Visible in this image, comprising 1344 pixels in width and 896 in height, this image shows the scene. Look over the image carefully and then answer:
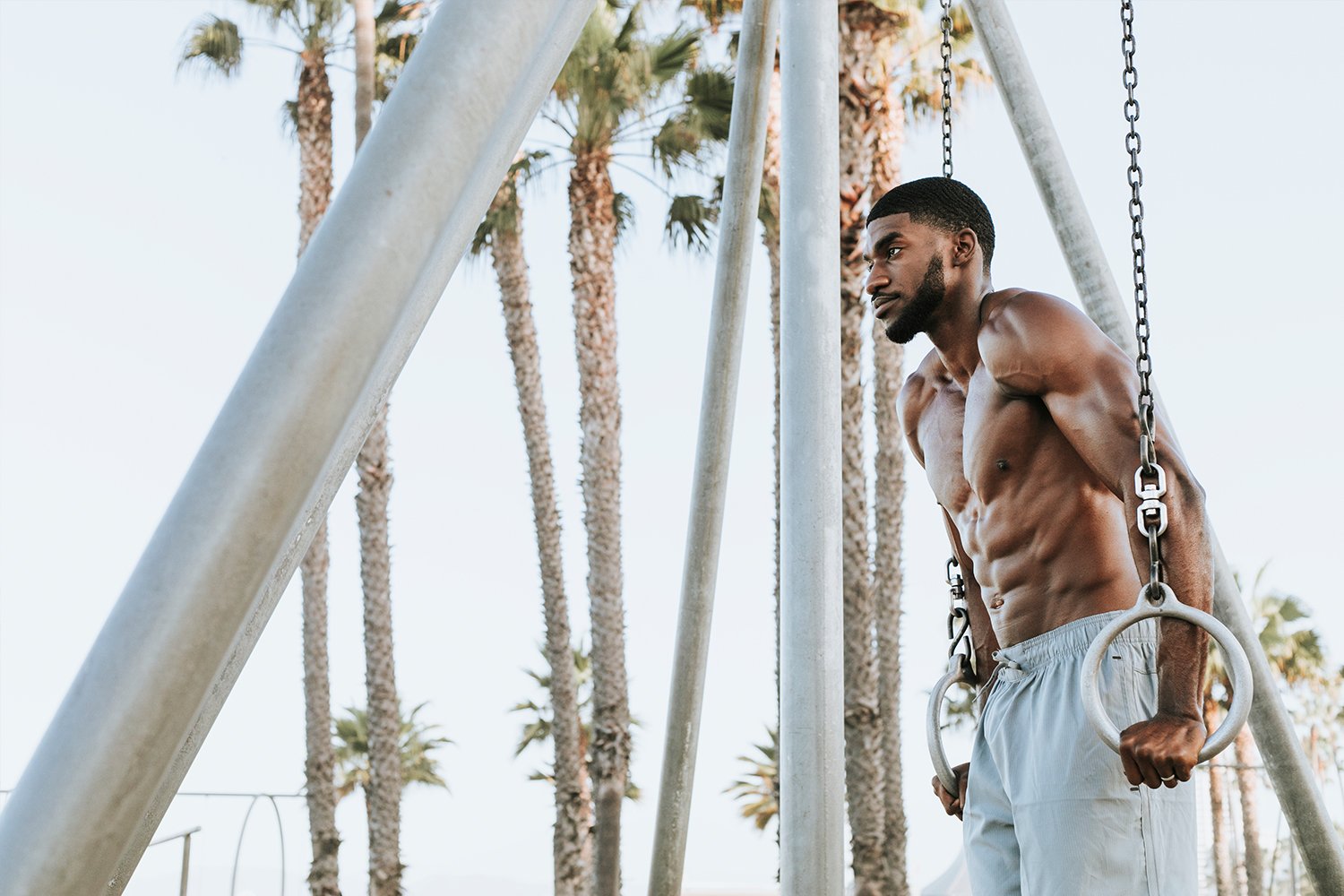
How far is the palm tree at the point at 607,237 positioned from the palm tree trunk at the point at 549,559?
100 cm

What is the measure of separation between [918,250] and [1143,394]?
804mm

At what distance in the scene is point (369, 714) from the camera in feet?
60.0

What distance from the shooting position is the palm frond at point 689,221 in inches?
722

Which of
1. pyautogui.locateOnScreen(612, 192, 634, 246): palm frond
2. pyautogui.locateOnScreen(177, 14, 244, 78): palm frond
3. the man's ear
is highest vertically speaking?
pyautogui.locateOnScreen(177, 14, 244, 78): palm frond

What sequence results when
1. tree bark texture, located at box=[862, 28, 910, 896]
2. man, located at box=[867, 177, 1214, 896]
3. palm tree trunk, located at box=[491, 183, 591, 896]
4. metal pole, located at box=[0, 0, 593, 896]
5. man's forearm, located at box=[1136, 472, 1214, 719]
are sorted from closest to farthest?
1. metal pole, located at box=[0, 0, 593, 896]
2. man's forearm, located at box=[1136, 472, 1214, 719]
3. man, located at box=[867, 177, 1214, 896]
4. tree bark texture, located at box=[862, 28, 910, 896]
5. palm tree trunk, located at box=[491, 183, 591, 896]

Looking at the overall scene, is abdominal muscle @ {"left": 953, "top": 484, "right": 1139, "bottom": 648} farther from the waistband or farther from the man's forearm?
the man's forearm

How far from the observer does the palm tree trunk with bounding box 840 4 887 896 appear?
13.5 meters

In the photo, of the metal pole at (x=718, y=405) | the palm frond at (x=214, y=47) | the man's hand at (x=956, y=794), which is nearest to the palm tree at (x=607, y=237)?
the palm frond at (x=214, y=47)

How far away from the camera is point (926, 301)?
137 inches

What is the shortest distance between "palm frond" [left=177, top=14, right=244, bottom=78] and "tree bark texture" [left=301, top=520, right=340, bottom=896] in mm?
7408

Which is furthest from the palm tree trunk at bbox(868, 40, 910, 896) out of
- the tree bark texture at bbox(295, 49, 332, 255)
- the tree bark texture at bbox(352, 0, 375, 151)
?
the tree bark texture at bbox(295, 49, 332, 255)

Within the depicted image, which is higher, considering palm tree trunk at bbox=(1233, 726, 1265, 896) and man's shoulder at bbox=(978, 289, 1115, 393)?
palm tree trunk at bbox=(1233, 726, 1265, 896)

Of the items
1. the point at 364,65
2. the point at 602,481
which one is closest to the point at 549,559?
the point at 602,481

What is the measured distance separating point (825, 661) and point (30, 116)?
3428 centimetres
